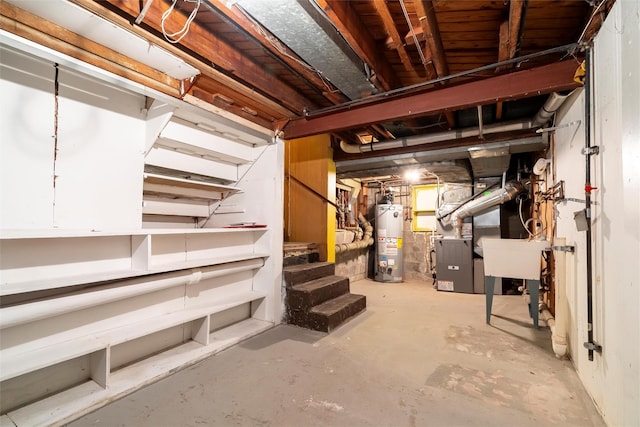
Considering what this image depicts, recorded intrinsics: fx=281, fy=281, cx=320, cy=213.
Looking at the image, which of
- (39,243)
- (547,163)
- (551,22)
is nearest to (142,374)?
(39,243)

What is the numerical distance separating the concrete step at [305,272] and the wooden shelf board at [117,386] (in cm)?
72

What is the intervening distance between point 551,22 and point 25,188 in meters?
3.28

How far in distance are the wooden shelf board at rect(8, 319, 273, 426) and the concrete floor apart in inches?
2.2

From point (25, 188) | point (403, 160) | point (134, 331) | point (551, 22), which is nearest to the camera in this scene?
point (25, 188)

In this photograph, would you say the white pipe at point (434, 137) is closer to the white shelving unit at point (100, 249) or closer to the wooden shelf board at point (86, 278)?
the white shelving unit at point (100, 249)

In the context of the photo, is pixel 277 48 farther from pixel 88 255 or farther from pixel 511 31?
pixel 88 255

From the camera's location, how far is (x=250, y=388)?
1838 mm

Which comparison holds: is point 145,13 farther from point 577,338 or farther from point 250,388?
point 577,338

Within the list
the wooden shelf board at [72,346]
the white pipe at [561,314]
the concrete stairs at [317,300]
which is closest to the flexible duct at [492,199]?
the white pipe at [561,314]

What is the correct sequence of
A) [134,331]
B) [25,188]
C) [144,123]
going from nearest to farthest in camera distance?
[25,188] < [134,331] < [144,123]

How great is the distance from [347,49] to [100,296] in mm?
2237

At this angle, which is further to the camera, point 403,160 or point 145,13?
point 403,160

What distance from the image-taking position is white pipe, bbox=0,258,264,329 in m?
1.43

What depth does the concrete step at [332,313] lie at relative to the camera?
2775 millimetres
